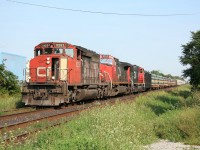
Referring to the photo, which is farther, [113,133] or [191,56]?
[191,56]

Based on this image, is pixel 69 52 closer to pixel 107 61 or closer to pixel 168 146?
pixel 107 61

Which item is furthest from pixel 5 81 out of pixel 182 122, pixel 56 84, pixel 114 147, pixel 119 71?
pixel 114 147

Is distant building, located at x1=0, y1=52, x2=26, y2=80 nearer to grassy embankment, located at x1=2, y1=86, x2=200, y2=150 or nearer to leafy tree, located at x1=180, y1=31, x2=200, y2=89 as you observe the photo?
leafy tree, located at x1=180, y1=31, x2=200, y2=89

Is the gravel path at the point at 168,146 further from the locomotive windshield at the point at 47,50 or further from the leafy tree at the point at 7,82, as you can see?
the leafy tree at the point at 7,82

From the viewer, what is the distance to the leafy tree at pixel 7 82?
21269 mm

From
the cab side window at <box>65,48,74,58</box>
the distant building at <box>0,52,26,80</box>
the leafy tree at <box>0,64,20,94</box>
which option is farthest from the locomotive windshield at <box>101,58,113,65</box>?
the distant building at <box>0,52,26,80</box>

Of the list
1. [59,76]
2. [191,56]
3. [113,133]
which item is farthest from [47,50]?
[191,56]

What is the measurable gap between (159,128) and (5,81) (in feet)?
46.1

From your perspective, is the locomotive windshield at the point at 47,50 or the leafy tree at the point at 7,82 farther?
the leafy tree at the point at 7,82

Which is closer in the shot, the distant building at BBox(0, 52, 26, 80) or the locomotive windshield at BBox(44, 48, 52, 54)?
the locomotive windshield at BBox(44, 48, 52, 54)

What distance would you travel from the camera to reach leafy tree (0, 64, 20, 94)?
21269 millimetres

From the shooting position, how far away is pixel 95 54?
2044cm

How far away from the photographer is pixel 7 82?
21766mm

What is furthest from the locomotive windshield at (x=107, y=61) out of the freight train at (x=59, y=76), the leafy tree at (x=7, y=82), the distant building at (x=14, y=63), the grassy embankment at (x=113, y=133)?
Answer: the grassy embankment at (x=113, y=133)
